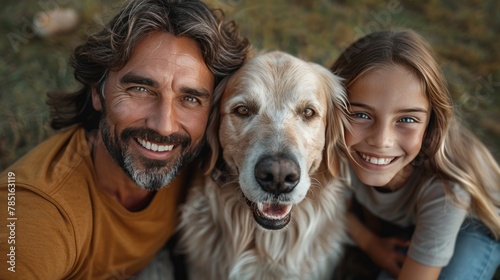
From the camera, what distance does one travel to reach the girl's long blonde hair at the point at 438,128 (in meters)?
2.90

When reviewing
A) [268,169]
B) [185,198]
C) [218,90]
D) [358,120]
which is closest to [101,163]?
[185,198]

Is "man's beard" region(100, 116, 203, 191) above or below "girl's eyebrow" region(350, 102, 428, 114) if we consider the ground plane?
below

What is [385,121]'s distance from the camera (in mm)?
2867

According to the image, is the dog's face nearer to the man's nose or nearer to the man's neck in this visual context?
the man's nose

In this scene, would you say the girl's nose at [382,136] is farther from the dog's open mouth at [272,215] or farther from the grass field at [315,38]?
the grass field at [315,38]

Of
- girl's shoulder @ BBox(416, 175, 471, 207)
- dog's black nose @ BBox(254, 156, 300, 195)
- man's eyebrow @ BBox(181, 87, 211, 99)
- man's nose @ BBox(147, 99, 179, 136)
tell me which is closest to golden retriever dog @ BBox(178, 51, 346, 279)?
dog's black nose @ BBox(254, 156, 300, 195)

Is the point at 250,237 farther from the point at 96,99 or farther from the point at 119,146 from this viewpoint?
the point at 96,99

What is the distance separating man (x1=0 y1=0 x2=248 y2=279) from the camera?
2682mm

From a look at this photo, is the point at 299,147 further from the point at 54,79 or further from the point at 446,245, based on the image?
the point at 54,79

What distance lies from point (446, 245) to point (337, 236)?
0.77 meters

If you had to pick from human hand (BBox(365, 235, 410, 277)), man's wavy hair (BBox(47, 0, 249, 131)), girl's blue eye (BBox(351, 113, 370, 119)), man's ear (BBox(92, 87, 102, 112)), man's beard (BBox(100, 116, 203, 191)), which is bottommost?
human hand (BBox(365, 235, 410, 277))

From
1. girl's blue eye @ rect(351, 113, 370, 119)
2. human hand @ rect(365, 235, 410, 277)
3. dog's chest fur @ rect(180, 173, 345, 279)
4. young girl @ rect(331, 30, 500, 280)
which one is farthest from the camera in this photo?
human hand @ rect(365, 235, 410, 277)

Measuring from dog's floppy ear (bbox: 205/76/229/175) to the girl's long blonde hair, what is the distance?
2.75 feet

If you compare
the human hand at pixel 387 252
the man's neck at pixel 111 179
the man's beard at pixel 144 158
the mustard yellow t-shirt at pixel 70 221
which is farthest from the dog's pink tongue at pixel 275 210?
the human hand at pixel 387 252
